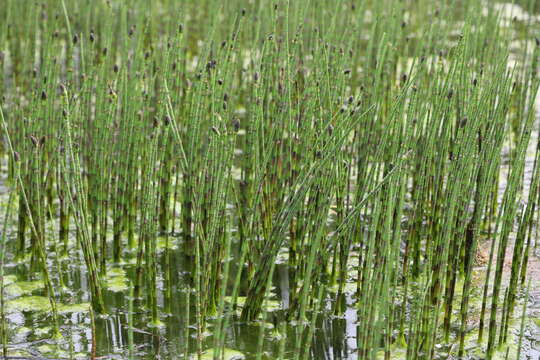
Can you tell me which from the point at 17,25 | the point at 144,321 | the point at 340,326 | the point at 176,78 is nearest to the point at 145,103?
the point at 176,78

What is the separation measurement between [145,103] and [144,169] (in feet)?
0.81

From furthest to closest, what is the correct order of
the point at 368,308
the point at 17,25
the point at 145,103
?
the point at 17,25
the point at 145,103
the point at 368,308

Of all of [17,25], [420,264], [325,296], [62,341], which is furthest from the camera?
[17,25]

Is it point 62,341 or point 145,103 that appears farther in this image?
point 145,103

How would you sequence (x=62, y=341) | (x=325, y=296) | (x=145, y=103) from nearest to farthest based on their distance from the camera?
(x=62, y=341) → (x=325, y=296) → (x=145, y=103)

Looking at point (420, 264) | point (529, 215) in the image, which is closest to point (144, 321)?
point (420, 264)

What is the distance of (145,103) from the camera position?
2.72 meters

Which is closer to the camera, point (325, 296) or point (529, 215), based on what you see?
point (529, 215)

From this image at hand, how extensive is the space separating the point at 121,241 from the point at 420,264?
1.07m

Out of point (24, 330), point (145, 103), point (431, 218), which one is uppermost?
point (145, 103)

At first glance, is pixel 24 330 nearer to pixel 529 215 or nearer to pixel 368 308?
pixel 368 308

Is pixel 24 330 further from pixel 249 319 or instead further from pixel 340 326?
pixel 340 326

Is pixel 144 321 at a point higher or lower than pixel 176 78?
lower

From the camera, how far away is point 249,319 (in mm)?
2229
